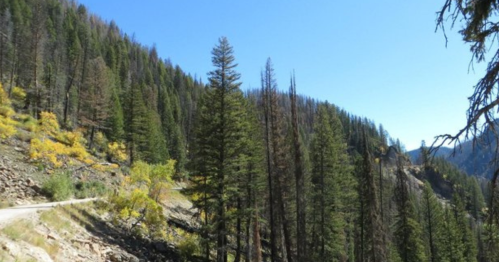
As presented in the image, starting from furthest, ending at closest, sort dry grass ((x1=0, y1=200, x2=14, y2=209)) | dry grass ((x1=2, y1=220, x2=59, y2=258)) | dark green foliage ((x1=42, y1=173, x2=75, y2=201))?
dark green foliage ((x1=42, y1=173, x2=75, y2=201)) → dry grass ((x1=0, y1=200, x2=14, y2=209)) → dry grass ((x1=2, y1=220, x2=59, y2=258))

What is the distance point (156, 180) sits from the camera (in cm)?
2492

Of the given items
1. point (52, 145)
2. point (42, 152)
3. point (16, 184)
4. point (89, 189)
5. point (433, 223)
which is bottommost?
point (433, 223)

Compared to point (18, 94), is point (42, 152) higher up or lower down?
lower down

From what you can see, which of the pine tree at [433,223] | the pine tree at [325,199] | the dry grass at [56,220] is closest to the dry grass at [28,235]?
the dry grass at [56,220]

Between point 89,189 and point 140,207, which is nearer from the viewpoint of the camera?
point 140,207

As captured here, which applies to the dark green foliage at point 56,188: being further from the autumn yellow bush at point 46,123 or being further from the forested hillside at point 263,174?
the autumn yellow bush at point 46,123

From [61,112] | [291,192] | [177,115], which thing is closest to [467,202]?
[177,115]

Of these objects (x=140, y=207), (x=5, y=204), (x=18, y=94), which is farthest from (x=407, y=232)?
(x=18, y=94)

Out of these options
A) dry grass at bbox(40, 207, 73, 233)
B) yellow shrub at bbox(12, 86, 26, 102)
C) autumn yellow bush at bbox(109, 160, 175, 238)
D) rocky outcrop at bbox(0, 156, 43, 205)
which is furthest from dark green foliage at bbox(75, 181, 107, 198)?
yellow shrub at bbox(12, 86, 26, 102)

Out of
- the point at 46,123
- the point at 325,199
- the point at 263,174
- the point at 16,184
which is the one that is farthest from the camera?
the point at 46,123

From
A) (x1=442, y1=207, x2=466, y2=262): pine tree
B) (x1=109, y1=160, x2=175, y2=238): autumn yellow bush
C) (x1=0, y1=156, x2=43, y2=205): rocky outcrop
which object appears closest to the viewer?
(x1=0, y1=156, x2=43, y2=205): rocky outcrop

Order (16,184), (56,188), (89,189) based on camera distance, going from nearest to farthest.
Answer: (16,184)
(56,188)
(89,189)

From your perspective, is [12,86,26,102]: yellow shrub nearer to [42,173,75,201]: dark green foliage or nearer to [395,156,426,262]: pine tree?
[42,173,75,201]: dark green foliage

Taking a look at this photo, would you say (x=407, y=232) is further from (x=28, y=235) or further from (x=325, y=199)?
(x=28, y=235)
